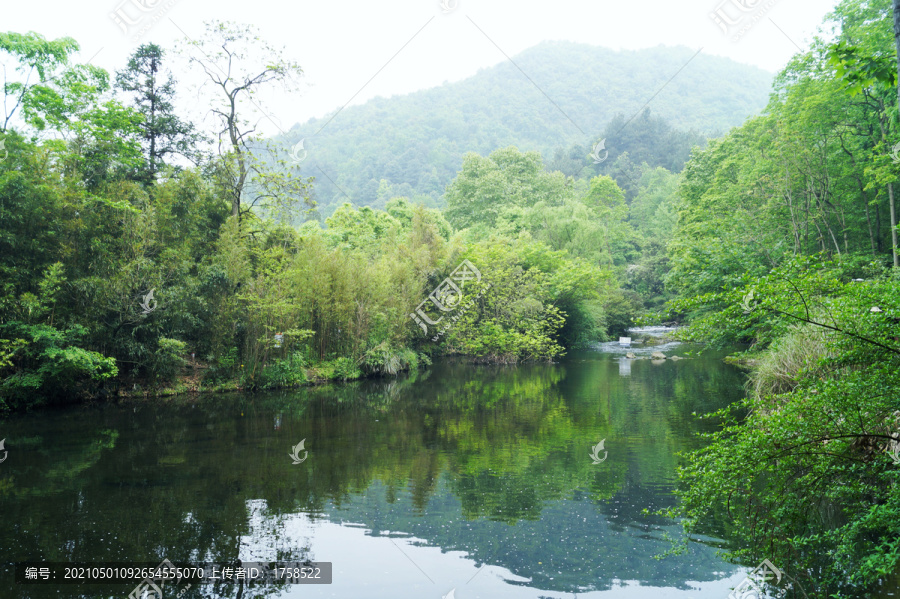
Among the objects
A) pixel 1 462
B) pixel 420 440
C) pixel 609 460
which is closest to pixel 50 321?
pixel 1 462

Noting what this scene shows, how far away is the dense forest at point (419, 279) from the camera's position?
443 centimetres

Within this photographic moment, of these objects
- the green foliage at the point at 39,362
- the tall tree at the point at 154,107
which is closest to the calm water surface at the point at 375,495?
the green foliage at the point at 39,362

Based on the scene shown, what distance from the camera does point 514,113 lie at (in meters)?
103

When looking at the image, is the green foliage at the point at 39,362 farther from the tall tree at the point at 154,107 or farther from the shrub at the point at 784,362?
the shrub at the point at 784,362

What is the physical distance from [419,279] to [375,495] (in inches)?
679

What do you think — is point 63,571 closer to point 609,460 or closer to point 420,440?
point 420,440

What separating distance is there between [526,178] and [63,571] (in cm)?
5108

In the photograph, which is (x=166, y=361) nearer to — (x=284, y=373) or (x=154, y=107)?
(x=284, y=373)

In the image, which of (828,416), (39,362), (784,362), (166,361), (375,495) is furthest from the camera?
(166,361)

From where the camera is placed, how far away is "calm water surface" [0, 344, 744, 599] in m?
5.99

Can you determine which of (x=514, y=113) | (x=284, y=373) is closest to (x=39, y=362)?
(x=284, y=373)

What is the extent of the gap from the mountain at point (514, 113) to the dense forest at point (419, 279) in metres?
39.6

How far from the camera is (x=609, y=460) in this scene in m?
10.1

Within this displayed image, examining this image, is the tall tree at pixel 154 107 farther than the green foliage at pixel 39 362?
Yes
